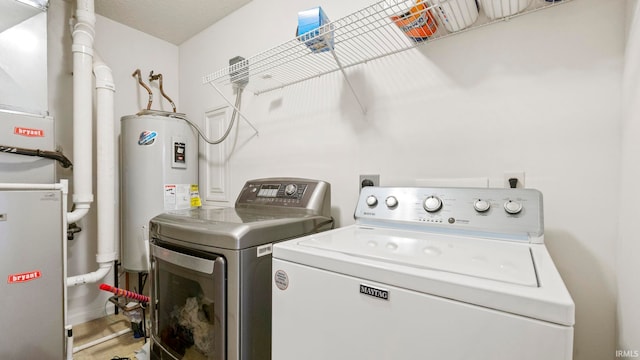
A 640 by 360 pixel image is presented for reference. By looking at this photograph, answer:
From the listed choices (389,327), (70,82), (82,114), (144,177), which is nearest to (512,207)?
(389,327)

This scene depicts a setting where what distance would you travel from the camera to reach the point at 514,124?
1.07 metres

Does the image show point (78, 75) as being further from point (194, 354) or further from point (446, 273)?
point (446, 273)

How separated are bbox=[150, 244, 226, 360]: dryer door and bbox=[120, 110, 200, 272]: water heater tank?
2.98 feet

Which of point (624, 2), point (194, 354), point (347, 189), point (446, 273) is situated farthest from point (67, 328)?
point (624, 2)

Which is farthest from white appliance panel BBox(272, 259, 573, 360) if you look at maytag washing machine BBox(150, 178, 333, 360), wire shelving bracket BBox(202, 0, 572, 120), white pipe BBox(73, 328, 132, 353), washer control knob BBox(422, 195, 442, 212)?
white pipe BBox(73, 328, 132, 353)

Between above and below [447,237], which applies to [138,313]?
below

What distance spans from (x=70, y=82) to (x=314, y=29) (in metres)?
2.09

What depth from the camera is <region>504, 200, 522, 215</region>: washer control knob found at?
869mm

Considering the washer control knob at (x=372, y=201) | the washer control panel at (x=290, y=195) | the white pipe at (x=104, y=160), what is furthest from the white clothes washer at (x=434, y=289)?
the white pipe at (x=104, y=160)

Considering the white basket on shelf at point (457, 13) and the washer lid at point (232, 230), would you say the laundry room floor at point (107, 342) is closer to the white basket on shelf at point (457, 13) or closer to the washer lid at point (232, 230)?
the washer lid at point (232, 230)

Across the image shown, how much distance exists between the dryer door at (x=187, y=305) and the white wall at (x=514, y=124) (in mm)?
773

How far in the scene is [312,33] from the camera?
3.93 feet

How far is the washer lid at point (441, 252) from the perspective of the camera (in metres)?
0.58

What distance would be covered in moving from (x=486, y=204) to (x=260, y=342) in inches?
36.3
